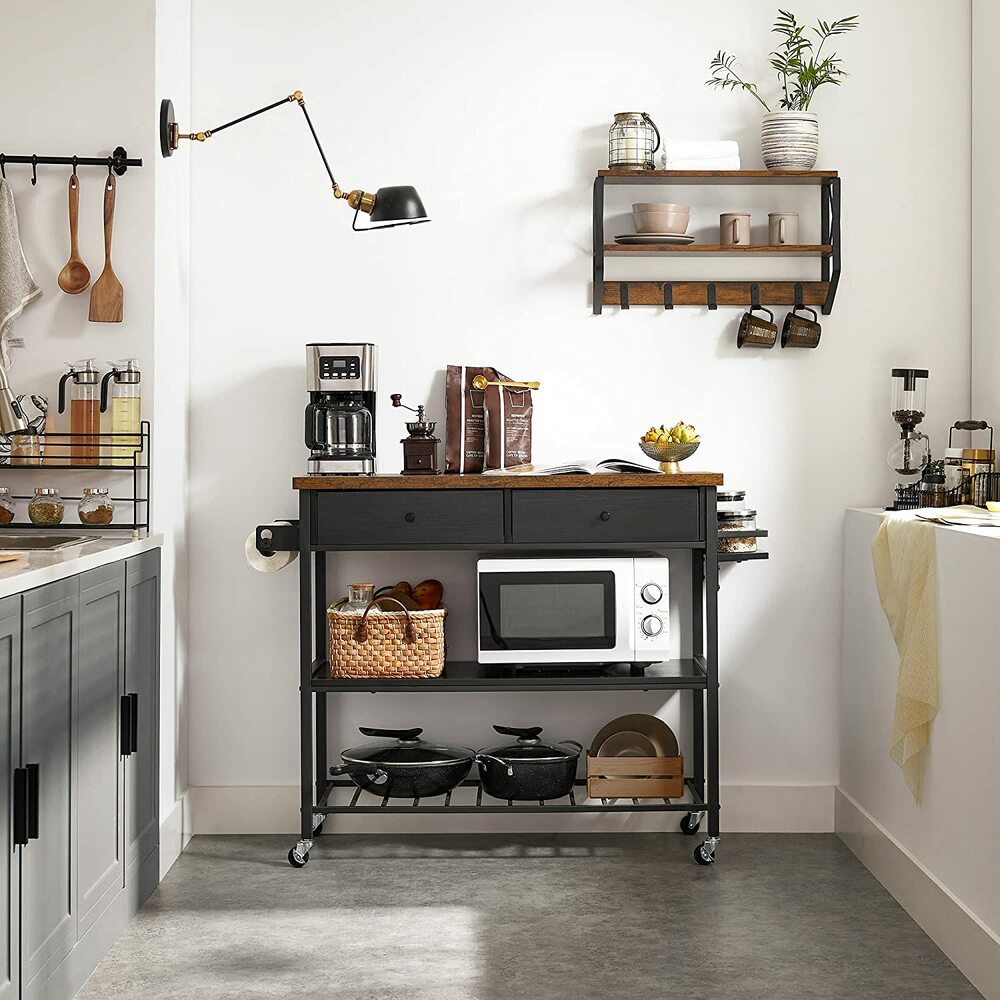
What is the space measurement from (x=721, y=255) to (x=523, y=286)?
590mm

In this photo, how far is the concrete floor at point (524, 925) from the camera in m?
2.32

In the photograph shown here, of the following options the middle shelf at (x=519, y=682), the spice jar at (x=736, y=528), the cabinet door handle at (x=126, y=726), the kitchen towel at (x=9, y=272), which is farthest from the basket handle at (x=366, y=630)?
the kitchen towel at (x=9, y=272)

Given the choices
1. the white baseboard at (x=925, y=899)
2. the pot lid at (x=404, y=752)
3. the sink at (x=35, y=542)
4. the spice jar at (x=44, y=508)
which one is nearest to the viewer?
the white baseboard at (x=925, y=899)

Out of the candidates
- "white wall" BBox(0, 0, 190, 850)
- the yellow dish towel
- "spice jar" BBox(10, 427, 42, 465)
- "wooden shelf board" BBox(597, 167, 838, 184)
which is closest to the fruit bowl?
the yellow dish towel

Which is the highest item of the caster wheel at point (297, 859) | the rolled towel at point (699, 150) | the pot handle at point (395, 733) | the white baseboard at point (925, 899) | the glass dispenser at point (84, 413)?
the rolled towel at point (699, 150)

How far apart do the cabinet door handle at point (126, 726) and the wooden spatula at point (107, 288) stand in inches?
37.9

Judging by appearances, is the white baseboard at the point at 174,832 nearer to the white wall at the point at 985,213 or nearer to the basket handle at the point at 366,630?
the basket handle at the point at 366,630

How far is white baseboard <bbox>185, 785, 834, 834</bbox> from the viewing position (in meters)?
3.31

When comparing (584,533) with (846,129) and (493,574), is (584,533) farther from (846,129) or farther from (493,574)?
(846,129)

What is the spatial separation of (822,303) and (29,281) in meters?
2.17

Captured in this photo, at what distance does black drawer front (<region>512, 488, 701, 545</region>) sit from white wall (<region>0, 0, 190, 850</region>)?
978 millimetres

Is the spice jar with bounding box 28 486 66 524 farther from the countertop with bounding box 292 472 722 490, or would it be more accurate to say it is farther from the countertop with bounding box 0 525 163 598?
the countertop with bounding box 292 472 722 490

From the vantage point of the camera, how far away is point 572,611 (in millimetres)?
2988

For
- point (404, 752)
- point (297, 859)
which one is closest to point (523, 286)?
point (404, 752)
